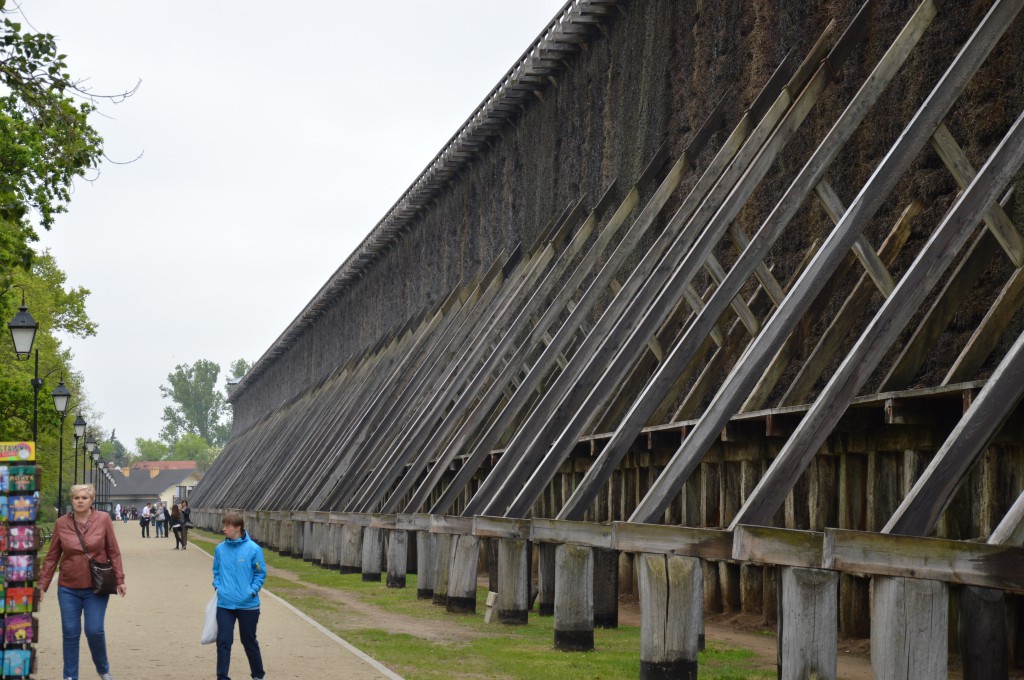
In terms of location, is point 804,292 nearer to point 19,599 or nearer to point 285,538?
point 19,599

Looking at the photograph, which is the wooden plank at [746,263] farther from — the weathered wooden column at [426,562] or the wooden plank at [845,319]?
the weathered wooden column at [426,562]

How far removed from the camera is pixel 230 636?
10.7 metres

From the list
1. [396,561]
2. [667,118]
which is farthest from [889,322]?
[396,561]

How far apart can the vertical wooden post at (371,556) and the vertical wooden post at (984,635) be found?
1638cm

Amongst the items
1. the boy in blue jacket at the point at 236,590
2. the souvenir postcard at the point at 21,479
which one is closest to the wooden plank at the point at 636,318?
the boy in blue jacket at the point at 236,590

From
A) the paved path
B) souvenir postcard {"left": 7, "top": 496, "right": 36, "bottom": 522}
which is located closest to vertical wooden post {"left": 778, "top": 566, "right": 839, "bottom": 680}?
the paved path

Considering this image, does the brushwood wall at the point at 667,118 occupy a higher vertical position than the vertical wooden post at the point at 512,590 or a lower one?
higher

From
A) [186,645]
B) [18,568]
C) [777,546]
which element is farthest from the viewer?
[186,645]

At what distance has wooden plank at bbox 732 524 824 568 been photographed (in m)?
8.73

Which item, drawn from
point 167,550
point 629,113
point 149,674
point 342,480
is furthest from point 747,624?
point 167,550

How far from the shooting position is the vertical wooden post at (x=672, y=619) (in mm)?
10555

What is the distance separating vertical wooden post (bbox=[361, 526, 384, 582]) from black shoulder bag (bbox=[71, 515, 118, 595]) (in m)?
13.6

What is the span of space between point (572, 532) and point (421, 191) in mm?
28886

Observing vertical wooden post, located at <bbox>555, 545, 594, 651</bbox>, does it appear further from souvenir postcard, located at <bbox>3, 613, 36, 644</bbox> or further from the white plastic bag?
souvenir postcard, located at <bbox>3, 613, 36, 644</bbox>
